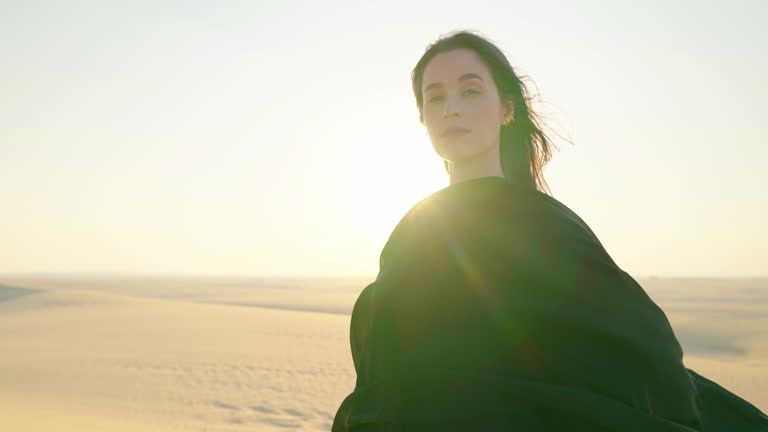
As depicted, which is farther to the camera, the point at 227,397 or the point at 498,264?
the point at 227,397

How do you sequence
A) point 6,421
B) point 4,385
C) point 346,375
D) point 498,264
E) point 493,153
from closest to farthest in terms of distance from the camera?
point 498,264 < point 493,153 < point 6,421 < point 4,385 < point 346,375

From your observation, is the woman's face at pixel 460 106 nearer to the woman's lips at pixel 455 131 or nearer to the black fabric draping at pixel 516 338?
the woman's lips at pixel 455 131

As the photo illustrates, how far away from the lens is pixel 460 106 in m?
1.77

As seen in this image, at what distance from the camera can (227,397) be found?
33.7 feet

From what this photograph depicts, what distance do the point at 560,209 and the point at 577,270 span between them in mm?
162

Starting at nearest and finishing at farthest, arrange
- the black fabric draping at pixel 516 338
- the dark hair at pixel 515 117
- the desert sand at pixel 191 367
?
the black fabric draping at pixel 516 338
the dark hair at pixel 515 117
the desert sand at pixel 191 367

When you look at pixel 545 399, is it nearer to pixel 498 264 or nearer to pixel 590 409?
pixel 590 409

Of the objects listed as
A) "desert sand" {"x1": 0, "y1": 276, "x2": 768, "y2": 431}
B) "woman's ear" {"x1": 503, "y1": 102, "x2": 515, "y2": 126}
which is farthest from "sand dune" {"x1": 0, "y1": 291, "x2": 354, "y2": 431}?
"woman's ear" {"x1": 503, "y1": 102, "x2": 515, "y2": 126}

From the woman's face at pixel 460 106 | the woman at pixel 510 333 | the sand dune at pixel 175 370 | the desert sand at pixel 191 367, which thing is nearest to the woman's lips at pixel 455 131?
the woman's face at pixel 460 106

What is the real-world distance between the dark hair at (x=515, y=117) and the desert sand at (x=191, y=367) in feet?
23.8

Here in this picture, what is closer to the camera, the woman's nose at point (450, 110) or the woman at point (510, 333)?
the woman at point (510, 333)

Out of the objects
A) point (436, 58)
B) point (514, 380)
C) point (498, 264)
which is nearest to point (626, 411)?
point (514, 380)

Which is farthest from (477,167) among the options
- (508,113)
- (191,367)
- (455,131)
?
(191,367)

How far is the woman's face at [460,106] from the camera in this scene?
5.70 feet
